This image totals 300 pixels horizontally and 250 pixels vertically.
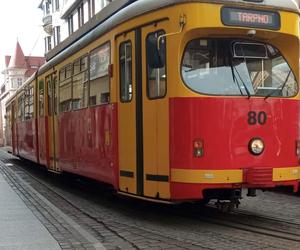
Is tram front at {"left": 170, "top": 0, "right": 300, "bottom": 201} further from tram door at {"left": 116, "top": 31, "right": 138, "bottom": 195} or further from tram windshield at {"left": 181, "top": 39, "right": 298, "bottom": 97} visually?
tram door at {"left": 116, "top": 31, "right": 138, "bottom": 195}

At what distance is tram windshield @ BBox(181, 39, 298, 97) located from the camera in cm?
768

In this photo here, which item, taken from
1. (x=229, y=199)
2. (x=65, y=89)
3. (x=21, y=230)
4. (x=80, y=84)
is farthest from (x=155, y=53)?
(x=65, y=89)

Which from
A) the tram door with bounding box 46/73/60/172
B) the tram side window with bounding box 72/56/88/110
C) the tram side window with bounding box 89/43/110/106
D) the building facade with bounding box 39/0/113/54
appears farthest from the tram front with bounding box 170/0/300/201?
the building facade with bounding box 39/0/113/54

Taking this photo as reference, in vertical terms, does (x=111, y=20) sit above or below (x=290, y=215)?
above

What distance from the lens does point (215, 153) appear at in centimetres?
746

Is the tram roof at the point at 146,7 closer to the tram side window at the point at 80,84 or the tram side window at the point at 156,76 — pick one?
the tram side window at the point at 156,76

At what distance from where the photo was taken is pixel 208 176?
7418 mm

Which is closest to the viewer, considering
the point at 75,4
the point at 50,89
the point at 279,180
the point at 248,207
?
the point at 279,180

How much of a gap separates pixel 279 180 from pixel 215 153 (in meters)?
1.06

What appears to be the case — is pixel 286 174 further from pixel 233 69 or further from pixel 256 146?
pixel 233 69

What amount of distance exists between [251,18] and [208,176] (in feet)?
7.47

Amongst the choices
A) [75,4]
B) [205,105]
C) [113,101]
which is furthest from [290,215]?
[75,4]

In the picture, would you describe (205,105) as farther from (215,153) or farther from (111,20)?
(111,20)

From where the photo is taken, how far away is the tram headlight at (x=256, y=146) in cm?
764
